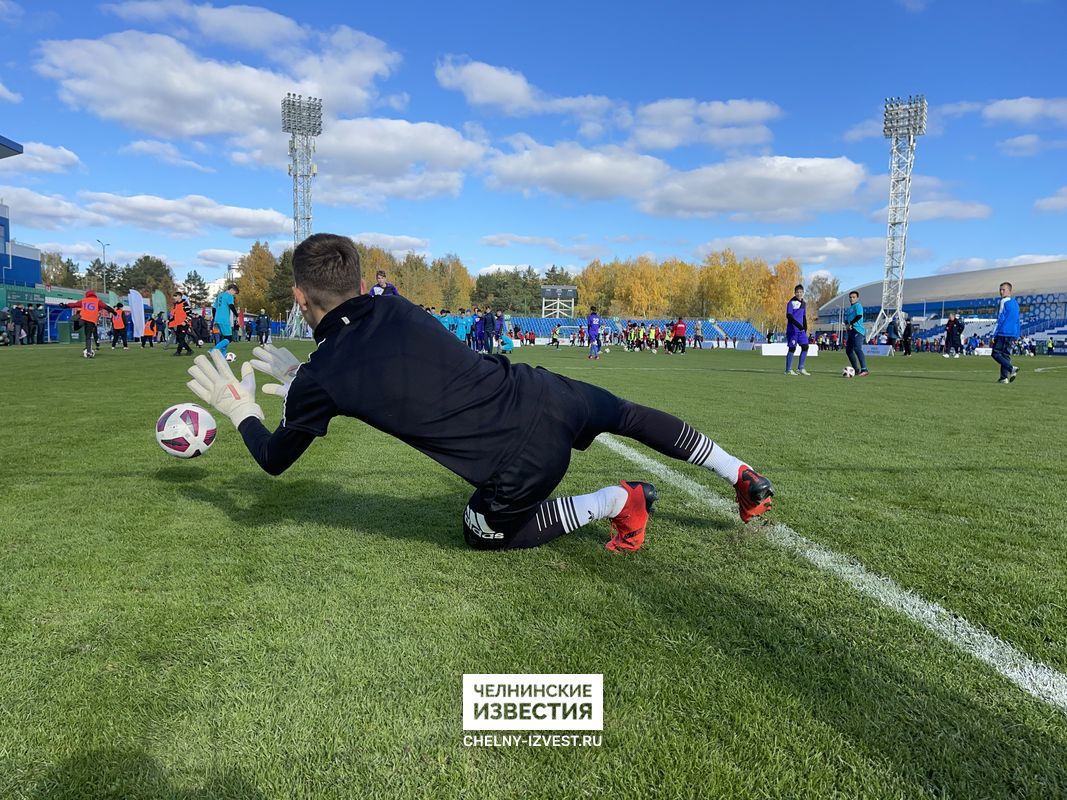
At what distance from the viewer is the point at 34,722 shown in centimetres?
175

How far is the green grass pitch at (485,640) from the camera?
158cm

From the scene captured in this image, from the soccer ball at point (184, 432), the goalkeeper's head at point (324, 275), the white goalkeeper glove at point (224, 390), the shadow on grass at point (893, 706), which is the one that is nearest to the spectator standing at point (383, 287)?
the soccer ball at point (184, 432)

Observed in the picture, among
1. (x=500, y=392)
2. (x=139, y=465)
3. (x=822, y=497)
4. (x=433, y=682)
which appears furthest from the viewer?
(x=139, y=465)

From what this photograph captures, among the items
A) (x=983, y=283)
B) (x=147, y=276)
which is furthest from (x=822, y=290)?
(x=147, y=276)

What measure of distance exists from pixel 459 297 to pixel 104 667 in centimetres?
10194

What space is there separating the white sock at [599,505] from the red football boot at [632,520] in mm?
28

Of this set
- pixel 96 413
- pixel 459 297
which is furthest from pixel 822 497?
pixel 459 297

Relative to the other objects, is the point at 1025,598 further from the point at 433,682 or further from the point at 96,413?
the point at 96,413

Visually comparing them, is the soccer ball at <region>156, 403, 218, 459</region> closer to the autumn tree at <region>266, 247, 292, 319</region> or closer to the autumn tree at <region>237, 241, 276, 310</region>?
the autumn tree at <region>266, 247, 292, 319</region>

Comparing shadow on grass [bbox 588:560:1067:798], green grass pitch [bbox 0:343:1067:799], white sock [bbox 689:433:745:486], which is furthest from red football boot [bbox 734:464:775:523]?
shadow on grass [bbox 588:560:1067:798]

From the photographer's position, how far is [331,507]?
12.7 ft

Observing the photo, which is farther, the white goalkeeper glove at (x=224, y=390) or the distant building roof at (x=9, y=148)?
the distant building roof at (x=9, y=148)

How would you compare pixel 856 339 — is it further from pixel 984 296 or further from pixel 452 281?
pixel 452 281

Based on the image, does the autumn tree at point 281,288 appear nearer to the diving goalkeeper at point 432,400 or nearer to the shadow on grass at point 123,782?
the diving goalkeeper at point 432,400
